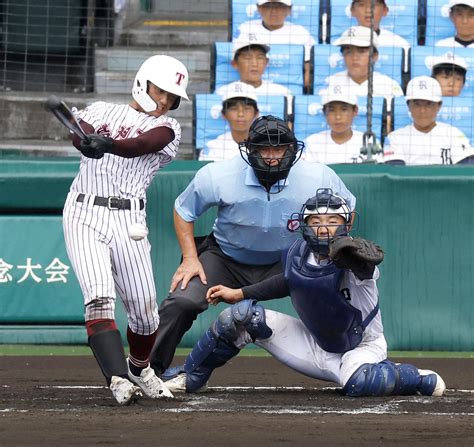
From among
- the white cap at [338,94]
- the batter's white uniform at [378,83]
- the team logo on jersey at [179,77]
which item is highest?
the batter's white uniform at [378,83]

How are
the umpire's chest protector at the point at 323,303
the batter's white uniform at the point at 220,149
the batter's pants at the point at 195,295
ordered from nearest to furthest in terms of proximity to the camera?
the umpire's chest protector at the point at 323,303, the batter's pants at the point at 195,295, the batter's white uniform at the point at 220,149

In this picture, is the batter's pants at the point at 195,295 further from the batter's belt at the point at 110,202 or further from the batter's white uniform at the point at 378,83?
the batter's white uniform at the point at 378,83

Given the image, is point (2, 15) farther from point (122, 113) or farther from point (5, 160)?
point (122, 113)

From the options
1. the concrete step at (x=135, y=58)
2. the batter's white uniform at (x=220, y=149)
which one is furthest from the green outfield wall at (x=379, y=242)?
the concrete step at (x=135, y=58)

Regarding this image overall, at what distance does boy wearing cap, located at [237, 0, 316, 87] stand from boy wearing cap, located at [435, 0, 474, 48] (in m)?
1.31

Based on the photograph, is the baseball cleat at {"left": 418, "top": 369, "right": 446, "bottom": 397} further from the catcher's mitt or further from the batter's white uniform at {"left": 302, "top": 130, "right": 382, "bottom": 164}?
the batter's white uniform at {"left": 302, "top": 130, "right": 382, "bottom": 164}

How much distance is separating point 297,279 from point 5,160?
3.63m

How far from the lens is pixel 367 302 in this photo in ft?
19.2

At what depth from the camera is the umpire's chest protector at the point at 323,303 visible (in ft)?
18.7

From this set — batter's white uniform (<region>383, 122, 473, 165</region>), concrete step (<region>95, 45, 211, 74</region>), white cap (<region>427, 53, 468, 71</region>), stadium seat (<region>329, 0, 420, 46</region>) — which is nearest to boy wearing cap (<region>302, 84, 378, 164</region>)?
batter's white uniform (<region>383, 122, 473, 165</region>)

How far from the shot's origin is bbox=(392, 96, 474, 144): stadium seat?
10.6 metres

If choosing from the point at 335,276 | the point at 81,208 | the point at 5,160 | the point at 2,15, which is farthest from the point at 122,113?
the point at 2,15

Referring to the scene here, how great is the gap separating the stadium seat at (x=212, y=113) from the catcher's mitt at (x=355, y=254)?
5011 millimetres

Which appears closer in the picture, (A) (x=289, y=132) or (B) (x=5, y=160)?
(A) (x=289, y=132)
